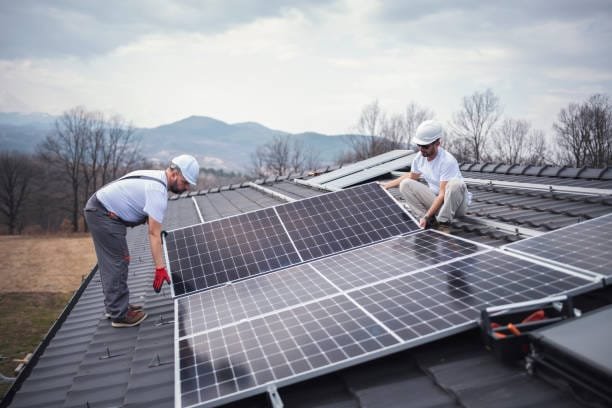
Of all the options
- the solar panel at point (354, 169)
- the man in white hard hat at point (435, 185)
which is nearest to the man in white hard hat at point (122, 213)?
the man in white hard hat at point (435, 185)

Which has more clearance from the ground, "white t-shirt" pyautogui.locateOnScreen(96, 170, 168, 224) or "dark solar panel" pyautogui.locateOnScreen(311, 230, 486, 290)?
"white t-shirt" pyautogui.locateOnScreen(96, 170, 168, 224)

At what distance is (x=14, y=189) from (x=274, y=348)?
82.6m

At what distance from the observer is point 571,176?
402 inches

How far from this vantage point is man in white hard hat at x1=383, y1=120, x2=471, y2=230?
6371mm

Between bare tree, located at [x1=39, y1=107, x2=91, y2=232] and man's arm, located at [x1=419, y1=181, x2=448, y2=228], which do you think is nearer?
man's arm, located at [x1=419, y1=181, x2=448, y2=228]

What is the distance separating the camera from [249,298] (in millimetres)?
5000

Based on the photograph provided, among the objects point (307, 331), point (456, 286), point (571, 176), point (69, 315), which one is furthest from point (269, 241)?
point (571, 176)

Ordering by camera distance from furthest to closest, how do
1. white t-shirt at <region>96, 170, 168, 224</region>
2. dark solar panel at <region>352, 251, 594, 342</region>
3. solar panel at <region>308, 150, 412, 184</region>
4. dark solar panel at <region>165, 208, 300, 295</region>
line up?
solar panel at <region>308, 150, 412, 184</region> < dark solar panel at <region>165, 208, 300, 295</region> < white t-shirt at <region>96, 170, 168, 224</region> < dark solar panel at <region>352, 251, 594, 342</region>

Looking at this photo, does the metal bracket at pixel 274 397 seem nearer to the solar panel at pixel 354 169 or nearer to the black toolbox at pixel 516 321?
the black toolbox at pixel 516 321

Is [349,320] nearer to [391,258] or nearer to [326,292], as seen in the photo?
[326,292]

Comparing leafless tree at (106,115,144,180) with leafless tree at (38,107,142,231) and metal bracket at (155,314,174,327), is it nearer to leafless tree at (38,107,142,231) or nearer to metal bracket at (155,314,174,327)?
leafless tree at (38,107,142,231)

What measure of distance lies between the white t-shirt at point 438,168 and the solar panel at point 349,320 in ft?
5.95

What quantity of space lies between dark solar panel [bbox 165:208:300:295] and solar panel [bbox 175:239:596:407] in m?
0.79

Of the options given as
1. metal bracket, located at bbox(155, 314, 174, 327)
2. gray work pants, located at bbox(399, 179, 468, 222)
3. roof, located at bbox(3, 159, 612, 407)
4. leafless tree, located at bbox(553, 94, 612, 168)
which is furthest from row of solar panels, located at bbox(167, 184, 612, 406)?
leafless tree, located at bbox(553, 94, 612, 168)
